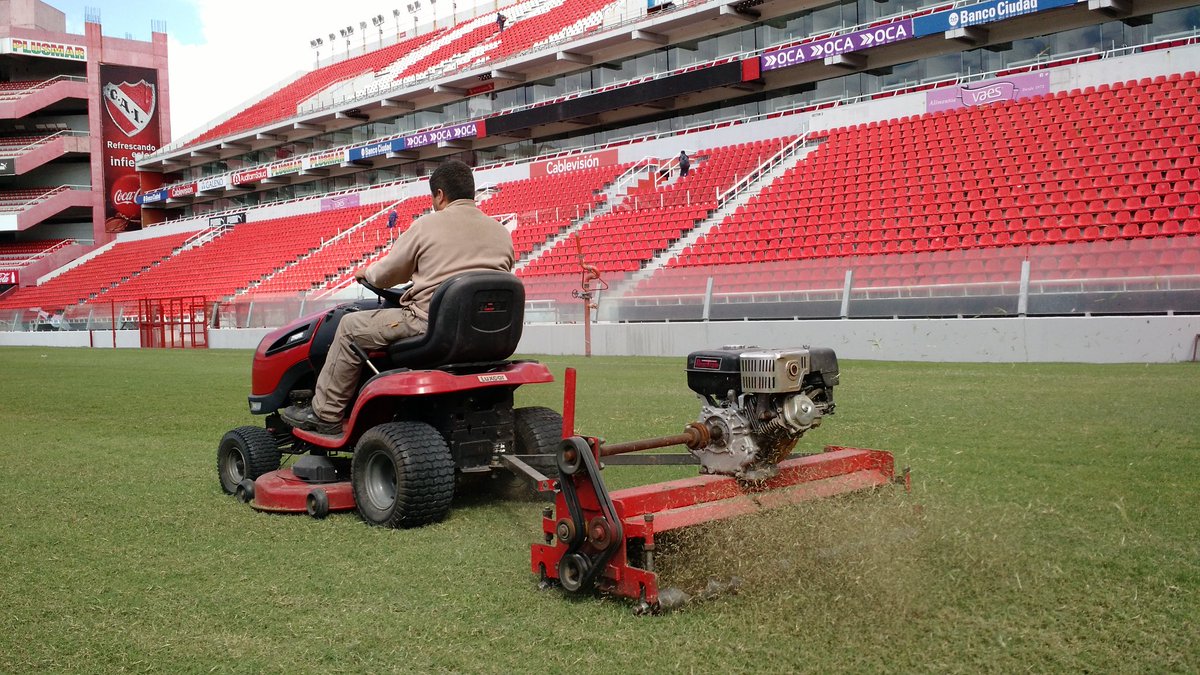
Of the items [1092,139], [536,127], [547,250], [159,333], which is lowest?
[159,333]

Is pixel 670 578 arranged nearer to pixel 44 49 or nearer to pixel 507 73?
pixel 507 73

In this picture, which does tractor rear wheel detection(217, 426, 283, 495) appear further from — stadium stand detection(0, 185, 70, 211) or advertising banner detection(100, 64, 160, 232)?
advertising banner detection(100, 64, 160, 232)

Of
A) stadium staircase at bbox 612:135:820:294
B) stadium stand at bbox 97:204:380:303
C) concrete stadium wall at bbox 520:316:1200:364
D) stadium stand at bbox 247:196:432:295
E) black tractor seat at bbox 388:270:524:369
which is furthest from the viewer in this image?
stadium stand at bbox 97:204:380:303

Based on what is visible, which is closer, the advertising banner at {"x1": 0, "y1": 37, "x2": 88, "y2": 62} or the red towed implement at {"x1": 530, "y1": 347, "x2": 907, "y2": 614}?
the red towed implement at {"x1": 530, "y1": 347, "x2": 907, "y2": 614}

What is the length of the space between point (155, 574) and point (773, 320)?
13762mm

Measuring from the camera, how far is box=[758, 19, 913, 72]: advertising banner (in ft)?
78.0

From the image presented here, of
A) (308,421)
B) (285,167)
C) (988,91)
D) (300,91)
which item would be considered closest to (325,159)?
(285,167)

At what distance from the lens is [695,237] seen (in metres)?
21.6

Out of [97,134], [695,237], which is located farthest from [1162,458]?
[97,134]

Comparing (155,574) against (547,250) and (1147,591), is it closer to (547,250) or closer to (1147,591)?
(1147,591)

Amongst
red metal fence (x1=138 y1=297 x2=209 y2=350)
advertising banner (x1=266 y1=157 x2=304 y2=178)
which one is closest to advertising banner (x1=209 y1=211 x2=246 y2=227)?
advertising banner (x1=266 y1=157 x2=304 y2=178)

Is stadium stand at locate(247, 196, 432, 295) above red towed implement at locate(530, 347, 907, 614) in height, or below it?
above

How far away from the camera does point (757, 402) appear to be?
3363 mm

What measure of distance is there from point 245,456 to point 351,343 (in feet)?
3.49
